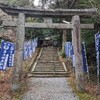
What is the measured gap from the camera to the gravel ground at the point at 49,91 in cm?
1048

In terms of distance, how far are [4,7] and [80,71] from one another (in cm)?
466

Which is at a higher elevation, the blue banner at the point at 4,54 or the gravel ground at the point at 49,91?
the blue banner at the point at 4,54

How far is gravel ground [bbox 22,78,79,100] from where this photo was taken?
1048cm

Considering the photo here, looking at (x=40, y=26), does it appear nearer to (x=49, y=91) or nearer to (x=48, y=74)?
(x=49, y=91)

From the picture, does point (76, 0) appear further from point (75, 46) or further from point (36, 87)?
point (36, 87)

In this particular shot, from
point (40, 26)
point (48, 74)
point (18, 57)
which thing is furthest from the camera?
point (48, 74)

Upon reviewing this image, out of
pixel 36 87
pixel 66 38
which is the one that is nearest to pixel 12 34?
pixel 66 38

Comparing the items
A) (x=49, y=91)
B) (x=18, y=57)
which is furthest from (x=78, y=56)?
(x=18, y=57)

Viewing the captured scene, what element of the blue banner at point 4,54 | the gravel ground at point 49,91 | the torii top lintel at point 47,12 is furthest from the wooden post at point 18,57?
the blue banner at point 4,54

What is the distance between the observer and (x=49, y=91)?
11.5 metres

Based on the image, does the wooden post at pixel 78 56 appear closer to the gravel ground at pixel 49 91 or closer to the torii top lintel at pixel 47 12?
the torii top lintel at pixel 47 12

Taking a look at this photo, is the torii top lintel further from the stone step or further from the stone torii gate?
the stone step

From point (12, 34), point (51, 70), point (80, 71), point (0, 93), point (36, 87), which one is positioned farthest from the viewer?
point (12, 34)

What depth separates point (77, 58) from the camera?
11.4 m
